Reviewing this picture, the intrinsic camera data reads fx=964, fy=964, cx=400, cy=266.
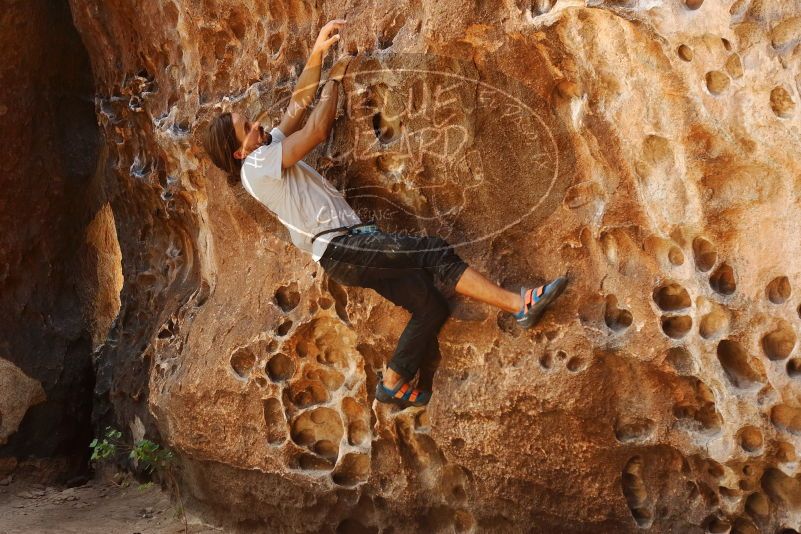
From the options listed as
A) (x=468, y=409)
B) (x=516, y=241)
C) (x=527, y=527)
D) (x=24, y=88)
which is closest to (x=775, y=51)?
(x=516, y=241)

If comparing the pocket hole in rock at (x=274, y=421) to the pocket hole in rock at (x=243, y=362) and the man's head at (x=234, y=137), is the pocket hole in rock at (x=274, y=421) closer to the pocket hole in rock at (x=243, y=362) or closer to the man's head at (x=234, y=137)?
the pocket hole in rock at (x=243, y=362)

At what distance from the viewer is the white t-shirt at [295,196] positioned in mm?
3438

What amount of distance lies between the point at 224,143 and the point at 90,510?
2390 millimetres

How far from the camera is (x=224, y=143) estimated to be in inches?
141

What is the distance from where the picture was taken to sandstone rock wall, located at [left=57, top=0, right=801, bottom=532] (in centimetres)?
297

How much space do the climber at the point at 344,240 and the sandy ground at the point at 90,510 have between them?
5.31 feet

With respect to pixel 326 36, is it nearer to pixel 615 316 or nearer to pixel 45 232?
pixel 615 316

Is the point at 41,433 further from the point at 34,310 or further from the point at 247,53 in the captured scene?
the point at 247,53

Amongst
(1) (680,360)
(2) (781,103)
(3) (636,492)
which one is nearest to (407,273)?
(1) (680,360)

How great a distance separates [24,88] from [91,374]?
5.54 feet

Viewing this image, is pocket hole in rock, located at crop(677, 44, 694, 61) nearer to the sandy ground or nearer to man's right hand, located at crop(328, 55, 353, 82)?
man's right hand, located at crop(328, 55, 353, 82)

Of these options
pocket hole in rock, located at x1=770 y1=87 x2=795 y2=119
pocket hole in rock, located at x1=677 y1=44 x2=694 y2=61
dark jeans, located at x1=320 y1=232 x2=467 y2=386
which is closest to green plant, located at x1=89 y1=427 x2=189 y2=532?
dark jeans, located at x1=320 y1=232 x2=467 y2=386

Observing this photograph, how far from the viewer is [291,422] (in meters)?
3.96

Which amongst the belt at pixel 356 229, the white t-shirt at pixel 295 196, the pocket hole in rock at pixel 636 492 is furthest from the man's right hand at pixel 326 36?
the pocket hole in rock at pixel 636 492
